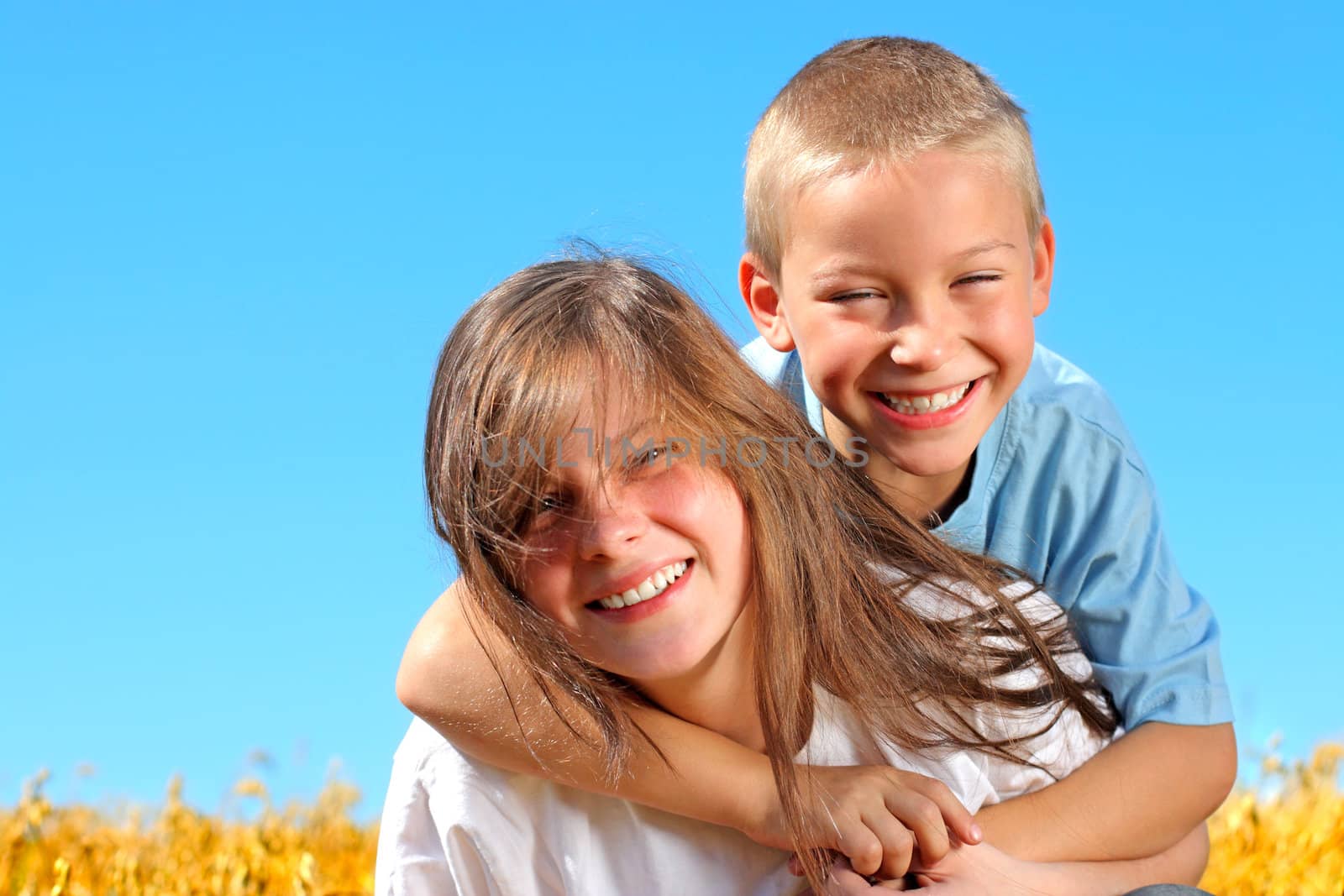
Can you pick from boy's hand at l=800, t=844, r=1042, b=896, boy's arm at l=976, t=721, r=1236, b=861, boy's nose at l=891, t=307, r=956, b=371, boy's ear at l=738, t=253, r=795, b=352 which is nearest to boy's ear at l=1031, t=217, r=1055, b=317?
boy's nose at l=891, t=307, r=956, b=371

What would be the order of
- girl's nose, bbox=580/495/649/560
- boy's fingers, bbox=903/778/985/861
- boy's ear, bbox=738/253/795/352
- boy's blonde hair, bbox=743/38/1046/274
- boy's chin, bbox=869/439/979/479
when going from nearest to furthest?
girl's nose, bbox=580/495/649/560
boy's fingers, bbox=903/778/985/861
boy's blonde hair, bbox=743/38/1046/274
boy's chin, bbox=869/439/979/479
boy's ear, bbox=738/253/795/352

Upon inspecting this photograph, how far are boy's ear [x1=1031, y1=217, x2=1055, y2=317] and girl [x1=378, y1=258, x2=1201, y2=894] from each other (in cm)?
64

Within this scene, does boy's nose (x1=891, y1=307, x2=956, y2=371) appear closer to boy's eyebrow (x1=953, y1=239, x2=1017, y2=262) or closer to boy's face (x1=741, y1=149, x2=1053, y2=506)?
boy's face (x1=741, y1=149, x2=1053, y2=506)

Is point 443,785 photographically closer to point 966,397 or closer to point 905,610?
point 905,610

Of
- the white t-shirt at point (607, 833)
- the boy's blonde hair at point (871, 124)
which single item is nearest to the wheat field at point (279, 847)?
the white t-shirt at point (607, 833)

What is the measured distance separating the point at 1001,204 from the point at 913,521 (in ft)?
2.03

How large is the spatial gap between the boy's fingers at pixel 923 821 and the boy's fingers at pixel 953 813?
0.01 metres

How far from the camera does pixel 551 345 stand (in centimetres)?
190

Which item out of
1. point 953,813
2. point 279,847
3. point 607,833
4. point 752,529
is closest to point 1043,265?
point 752,529

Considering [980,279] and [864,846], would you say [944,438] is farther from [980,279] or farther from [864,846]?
[864,846]

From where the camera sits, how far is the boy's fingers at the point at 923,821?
1969 mm

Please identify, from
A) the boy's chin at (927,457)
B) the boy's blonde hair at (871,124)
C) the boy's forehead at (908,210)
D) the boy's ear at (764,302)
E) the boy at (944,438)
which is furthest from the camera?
the boy's ear at (764,302)

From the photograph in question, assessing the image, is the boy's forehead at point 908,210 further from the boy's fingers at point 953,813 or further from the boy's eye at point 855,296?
the boy's fingers at point 953,813

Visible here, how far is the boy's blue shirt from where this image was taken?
249 cm
